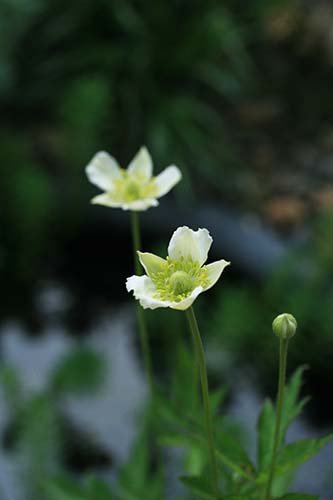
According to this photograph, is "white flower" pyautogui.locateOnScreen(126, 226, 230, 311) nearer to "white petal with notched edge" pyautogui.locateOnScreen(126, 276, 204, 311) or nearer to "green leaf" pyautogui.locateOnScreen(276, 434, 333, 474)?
"white petal with notched edge" pyautogui.locateOnScreen(126, 276, 204, 311)

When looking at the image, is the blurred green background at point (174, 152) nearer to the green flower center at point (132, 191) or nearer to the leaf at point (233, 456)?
the green flower center at point (132, 191)

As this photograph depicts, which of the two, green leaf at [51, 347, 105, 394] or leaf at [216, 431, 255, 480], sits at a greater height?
green leaf at [51, 347, 105, 394]

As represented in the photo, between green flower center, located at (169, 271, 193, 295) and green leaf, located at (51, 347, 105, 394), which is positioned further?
green leaf, located at (51, 347, 105, 394)

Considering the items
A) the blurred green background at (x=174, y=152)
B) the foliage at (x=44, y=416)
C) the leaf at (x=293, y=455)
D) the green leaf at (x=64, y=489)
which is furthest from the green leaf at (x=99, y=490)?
the blurred green background at (x=174, y=152)

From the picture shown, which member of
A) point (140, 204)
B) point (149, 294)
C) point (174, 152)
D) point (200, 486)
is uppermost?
point (174, 152)

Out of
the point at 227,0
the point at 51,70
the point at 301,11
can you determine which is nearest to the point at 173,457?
the point at 51,70

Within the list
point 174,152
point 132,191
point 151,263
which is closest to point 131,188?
point 132,191

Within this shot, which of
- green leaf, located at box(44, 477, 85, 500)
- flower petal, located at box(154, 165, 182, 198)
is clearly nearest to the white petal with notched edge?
flower petal, located at box(154, 165, 182, 198)

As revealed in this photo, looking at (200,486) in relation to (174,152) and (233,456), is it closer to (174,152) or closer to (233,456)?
(233,456)
